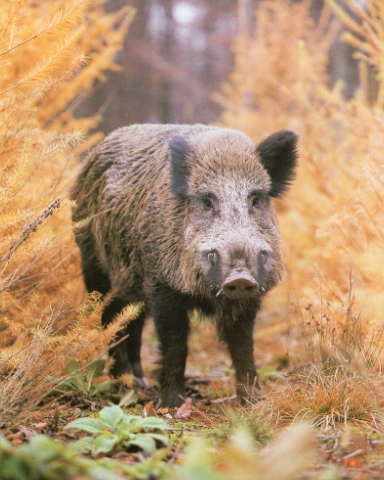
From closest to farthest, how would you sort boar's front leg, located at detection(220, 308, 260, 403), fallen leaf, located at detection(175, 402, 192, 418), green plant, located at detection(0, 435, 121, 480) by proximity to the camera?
green plant, located at detection(0, 435, 121, 480)
fallen leaf, located at detection(175, 402, 192, 418)
boar's front leg, located at detection(220, 308, 260, 403)

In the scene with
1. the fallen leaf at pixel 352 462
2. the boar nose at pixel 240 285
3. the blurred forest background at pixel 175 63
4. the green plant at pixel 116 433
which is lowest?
the blurred forest background at pixel 175 63

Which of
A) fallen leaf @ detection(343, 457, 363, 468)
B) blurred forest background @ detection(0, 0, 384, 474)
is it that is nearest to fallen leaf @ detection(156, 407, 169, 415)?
blurred forest background @ detection(0, 0, 384, 474)

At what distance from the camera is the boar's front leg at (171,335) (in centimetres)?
424

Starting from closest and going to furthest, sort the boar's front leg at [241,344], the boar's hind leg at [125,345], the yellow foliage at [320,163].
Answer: the boar's front leg at [241,344] → the yellow foliage at [320,163] → the boar's hind leg at [125,345]

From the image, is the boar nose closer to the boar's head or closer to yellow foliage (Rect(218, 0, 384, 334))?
the boar's head

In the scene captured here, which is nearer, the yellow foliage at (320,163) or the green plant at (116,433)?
the green plant at (116,433)

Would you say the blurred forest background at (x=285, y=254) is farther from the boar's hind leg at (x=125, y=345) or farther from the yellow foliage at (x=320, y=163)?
the boar's hind leg at (x=125, y=345)

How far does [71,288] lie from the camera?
17.4ft

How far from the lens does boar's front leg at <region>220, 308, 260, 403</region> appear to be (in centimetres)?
431

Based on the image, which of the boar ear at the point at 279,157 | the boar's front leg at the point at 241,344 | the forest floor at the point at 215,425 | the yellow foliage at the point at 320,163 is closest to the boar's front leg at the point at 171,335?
the forest floor at the point at 215,425

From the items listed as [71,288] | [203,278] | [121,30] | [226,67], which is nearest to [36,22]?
[121,30]

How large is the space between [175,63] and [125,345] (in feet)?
41.4

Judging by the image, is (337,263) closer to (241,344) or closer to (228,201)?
(241,344)

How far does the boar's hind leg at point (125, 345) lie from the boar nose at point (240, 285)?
1.61 meters
